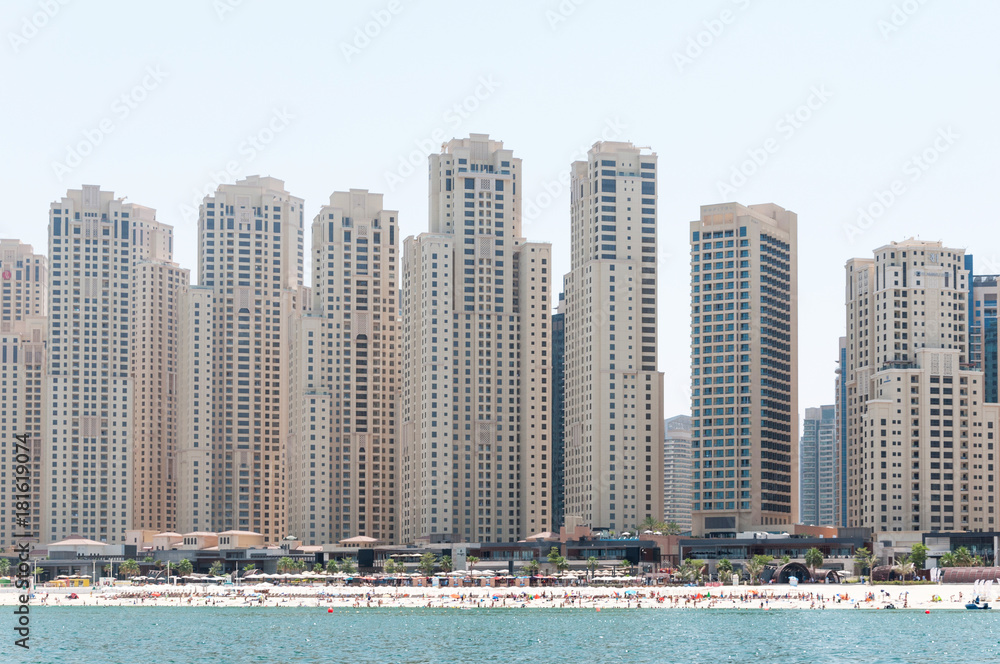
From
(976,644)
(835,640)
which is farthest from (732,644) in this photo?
Answer: (976,644)

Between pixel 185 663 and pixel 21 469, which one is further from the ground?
pixel 21 469

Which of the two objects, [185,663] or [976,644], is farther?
[976,644]

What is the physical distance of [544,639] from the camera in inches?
6545

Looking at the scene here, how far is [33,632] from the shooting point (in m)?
187

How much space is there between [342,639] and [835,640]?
52.0 m

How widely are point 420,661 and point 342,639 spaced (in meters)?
24.8

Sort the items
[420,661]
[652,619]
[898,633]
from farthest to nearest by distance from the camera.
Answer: [652,619] → [898,633] → [420,661]

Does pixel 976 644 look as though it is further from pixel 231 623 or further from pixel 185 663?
pixel 231 623

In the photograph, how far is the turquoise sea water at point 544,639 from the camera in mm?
148125

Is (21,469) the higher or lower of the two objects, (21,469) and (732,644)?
the higher

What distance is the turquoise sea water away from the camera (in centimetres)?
14812

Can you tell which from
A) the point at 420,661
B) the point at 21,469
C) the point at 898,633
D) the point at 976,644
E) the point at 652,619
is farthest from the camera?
the point at 652,619

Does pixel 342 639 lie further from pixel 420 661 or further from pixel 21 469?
pixel 21 469

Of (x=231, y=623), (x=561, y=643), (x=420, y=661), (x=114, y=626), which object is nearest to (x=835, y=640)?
(x=561, y=643)
